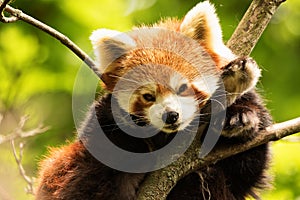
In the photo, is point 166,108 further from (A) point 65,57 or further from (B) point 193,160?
(A) point 65,57

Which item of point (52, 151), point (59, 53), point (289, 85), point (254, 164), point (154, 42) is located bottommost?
point (52, 151)

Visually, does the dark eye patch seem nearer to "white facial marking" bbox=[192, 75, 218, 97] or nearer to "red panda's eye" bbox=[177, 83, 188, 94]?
"red panda's eye" bbox=[177, 83, 188, 94]

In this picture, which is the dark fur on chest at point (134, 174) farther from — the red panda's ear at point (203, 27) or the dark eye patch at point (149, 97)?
the red panda's ear at point (203, 27)

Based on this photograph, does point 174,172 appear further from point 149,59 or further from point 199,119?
point 149,59

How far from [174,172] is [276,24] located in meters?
4.82

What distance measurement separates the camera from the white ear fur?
186 inches

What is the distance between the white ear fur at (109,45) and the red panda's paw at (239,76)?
2.54ft

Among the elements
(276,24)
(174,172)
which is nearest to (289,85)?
(276,24)

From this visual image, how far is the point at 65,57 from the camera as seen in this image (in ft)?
24.6

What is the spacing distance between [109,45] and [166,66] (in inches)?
17.8

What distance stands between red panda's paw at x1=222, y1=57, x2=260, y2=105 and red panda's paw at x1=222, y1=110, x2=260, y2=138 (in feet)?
0.37

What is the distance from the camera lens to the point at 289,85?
8172 millimetres

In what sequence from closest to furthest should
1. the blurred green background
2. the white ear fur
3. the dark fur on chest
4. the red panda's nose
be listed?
the red panda's nose → the dark fur on chest → the white ear fur → the blurred green background

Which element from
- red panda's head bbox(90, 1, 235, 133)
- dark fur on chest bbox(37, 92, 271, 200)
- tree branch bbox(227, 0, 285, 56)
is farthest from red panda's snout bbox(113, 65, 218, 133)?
tree branch bbox(227, 0, 285, 56)
